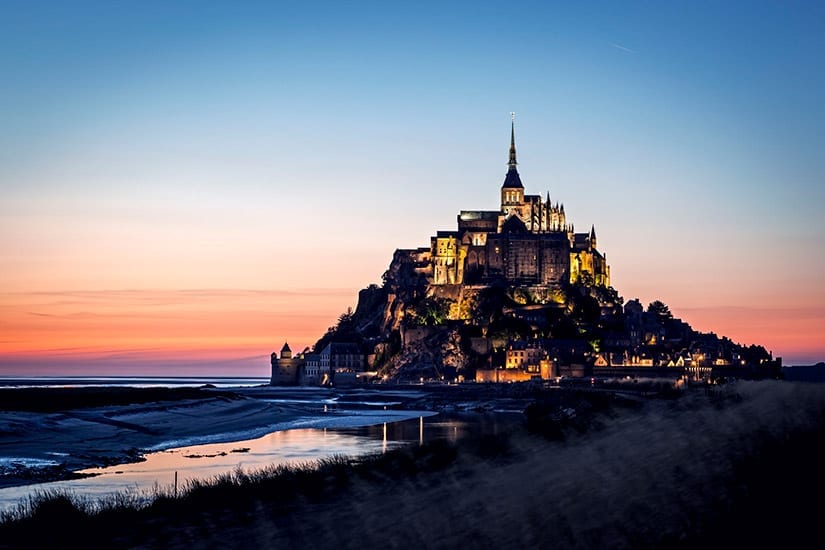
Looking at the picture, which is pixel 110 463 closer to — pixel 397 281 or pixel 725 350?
pixel 725 350

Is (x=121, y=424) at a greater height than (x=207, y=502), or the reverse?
(x=207, y=502)

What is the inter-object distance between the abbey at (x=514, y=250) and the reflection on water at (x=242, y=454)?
4086 inches

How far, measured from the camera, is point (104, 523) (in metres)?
16.7

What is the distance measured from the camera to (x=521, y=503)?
15.7m

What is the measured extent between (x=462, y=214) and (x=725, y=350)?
58.2 meters

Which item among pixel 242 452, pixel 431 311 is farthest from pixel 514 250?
pixel 242 452

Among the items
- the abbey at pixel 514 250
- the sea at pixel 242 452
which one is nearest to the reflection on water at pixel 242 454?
the sea at pixel 242 452

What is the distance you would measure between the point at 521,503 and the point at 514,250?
156 m

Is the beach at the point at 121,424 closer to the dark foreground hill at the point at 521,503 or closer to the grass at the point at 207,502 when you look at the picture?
the grass at the point at 207,502

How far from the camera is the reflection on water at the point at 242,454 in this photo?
29.2m

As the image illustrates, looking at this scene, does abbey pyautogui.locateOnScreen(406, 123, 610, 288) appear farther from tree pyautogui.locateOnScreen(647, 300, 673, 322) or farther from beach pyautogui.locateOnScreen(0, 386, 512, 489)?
beach pyautogui.locateOnScreen(0, 386, 512, 489)

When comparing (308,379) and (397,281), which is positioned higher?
(397,281)

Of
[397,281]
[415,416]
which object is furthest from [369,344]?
[415,416]

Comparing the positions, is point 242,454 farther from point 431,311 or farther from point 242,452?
point 431,311
